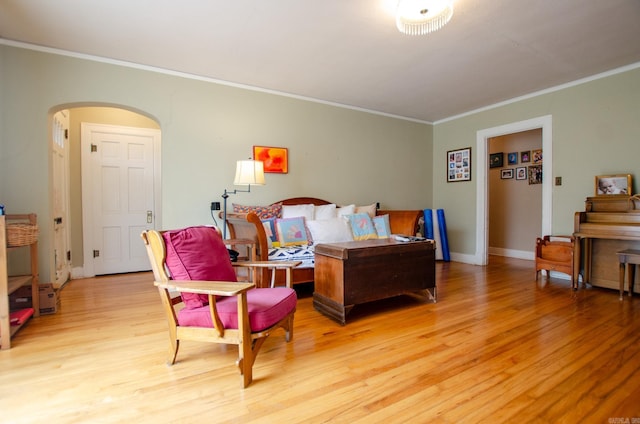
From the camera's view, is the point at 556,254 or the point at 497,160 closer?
the point at 556,254

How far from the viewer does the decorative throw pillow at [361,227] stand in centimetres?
370

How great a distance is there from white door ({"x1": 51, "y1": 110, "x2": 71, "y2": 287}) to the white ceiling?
104 cm

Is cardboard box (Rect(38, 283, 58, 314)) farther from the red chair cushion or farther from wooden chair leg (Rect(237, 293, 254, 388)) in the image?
wooden chair leg (Rect(237, 293, 254, 388))

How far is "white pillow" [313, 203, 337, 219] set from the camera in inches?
157

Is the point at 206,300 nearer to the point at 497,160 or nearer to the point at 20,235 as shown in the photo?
the point at 20,235

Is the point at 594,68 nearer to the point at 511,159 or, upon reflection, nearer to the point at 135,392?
the point at 511,159

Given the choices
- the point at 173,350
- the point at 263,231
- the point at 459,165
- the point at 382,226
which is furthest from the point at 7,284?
the point at 459,165

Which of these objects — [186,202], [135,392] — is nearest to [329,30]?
[186,202]

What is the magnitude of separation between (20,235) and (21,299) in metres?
0.73

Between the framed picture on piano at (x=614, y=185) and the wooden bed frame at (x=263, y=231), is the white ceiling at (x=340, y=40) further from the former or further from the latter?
the wooden bed frame at (x=263, y=231)

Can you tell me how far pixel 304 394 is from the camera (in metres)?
1.54

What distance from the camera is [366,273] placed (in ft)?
8.45

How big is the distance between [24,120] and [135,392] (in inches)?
113

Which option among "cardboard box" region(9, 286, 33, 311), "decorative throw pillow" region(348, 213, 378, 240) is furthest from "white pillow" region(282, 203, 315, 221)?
"cardboard box" region(9, 286, 33, 311)
